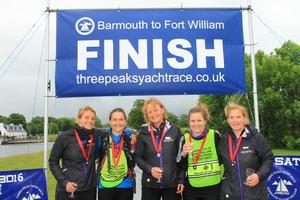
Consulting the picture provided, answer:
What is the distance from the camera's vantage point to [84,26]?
6867 millimetres

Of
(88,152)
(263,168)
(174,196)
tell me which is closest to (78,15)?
(88,152)

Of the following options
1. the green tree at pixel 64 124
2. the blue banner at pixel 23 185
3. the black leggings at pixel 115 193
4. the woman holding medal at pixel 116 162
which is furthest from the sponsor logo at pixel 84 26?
the black leggings at pixel 115 193

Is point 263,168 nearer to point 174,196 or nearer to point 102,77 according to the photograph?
point 174,196

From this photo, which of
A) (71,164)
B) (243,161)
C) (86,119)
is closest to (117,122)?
(86,119)

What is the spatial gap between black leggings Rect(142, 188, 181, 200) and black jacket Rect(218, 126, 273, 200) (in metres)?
0.65

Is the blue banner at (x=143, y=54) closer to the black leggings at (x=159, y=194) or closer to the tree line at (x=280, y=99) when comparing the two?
the black leggings at (x=159, y=194)

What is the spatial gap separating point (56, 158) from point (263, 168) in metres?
2.87

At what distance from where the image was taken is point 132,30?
6.91m

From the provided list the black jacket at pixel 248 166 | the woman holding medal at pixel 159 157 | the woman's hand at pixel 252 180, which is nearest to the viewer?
the woman's hand at pixel 252 180

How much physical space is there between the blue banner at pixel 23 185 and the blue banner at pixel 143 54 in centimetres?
153

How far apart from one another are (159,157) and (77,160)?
47.9 inches

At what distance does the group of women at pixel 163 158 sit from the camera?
478 centimetres

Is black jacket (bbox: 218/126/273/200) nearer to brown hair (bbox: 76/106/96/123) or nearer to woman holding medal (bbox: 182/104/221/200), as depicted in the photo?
woman holding medal (bbox: 182/104/221/200)

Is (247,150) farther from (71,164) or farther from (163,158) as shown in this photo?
(71,164)
